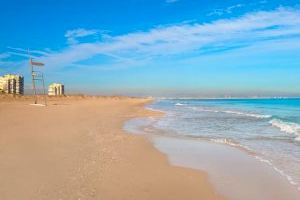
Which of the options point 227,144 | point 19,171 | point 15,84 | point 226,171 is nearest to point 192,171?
point 226,171

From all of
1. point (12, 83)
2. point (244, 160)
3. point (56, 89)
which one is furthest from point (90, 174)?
point (56, 89)

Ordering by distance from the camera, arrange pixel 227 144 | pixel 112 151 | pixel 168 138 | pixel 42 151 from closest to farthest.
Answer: pixel 42 151 → pixel 112 151 → pixel 227 144 → pixel 168 138

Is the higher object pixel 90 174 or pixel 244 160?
pixel 90 174

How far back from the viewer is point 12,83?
4269 inches

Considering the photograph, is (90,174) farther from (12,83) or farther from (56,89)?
(56,89)

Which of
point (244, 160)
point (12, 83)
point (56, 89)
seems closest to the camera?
point (244, 160)

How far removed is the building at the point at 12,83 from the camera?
340ft

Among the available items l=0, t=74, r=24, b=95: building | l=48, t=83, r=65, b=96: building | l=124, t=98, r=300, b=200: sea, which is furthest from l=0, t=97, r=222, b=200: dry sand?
l=48, t=83, r=65, b=96: building

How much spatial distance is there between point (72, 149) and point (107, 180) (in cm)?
396

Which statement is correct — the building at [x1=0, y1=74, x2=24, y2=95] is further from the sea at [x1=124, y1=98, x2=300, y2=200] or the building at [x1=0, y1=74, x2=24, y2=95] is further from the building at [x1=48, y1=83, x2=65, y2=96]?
the sea at [x1=124, y1=98, x2=300, y2=200]

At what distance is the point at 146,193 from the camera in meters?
6.67

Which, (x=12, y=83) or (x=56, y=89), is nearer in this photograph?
(x=12, y=83)

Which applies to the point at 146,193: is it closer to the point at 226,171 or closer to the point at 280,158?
the point at 226,171

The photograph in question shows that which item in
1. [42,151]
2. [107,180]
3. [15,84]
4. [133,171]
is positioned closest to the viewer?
[107,180]
